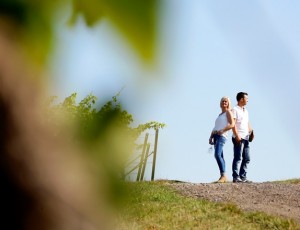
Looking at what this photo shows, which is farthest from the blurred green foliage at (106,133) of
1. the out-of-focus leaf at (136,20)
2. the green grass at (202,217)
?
the green grass at (202,217)

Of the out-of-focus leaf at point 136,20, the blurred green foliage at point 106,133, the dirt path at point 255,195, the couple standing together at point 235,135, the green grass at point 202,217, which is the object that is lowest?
the blurred green foliage at point 106,133

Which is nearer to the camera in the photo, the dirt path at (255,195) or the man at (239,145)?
the dirt path at (255,195)

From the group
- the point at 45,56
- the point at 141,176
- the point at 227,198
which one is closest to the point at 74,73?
the point at 45,56

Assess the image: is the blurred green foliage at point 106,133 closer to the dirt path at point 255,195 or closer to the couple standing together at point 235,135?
the dirt path at point 255,195

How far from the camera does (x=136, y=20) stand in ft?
1.33

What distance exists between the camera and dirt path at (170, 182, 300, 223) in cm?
690

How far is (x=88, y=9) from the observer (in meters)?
0.42

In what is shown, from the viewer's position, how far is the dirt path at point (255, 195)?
272 inches

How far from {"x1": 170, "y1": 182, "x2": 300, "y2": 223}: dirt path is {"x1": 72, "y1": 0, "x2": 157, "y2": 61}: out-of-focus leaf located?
6.21 metres

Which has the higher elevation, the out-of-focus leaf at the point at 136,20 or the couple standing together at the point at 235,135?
the couple standing together at the point at 235,135

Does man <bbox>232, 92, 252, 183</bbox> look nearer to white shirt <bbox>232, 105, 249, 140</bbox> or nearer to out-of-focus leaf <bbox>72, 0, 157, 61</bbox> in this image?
white shirt <bbox>232, 105, 249, 140</bbox>

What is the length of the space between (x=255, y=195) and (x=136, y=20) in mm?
7446

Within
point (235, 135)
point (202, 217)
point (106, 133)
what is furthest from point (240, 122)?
point (106, 133)

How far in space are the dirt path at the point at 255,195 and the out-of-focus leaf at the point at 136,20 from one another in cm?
621
